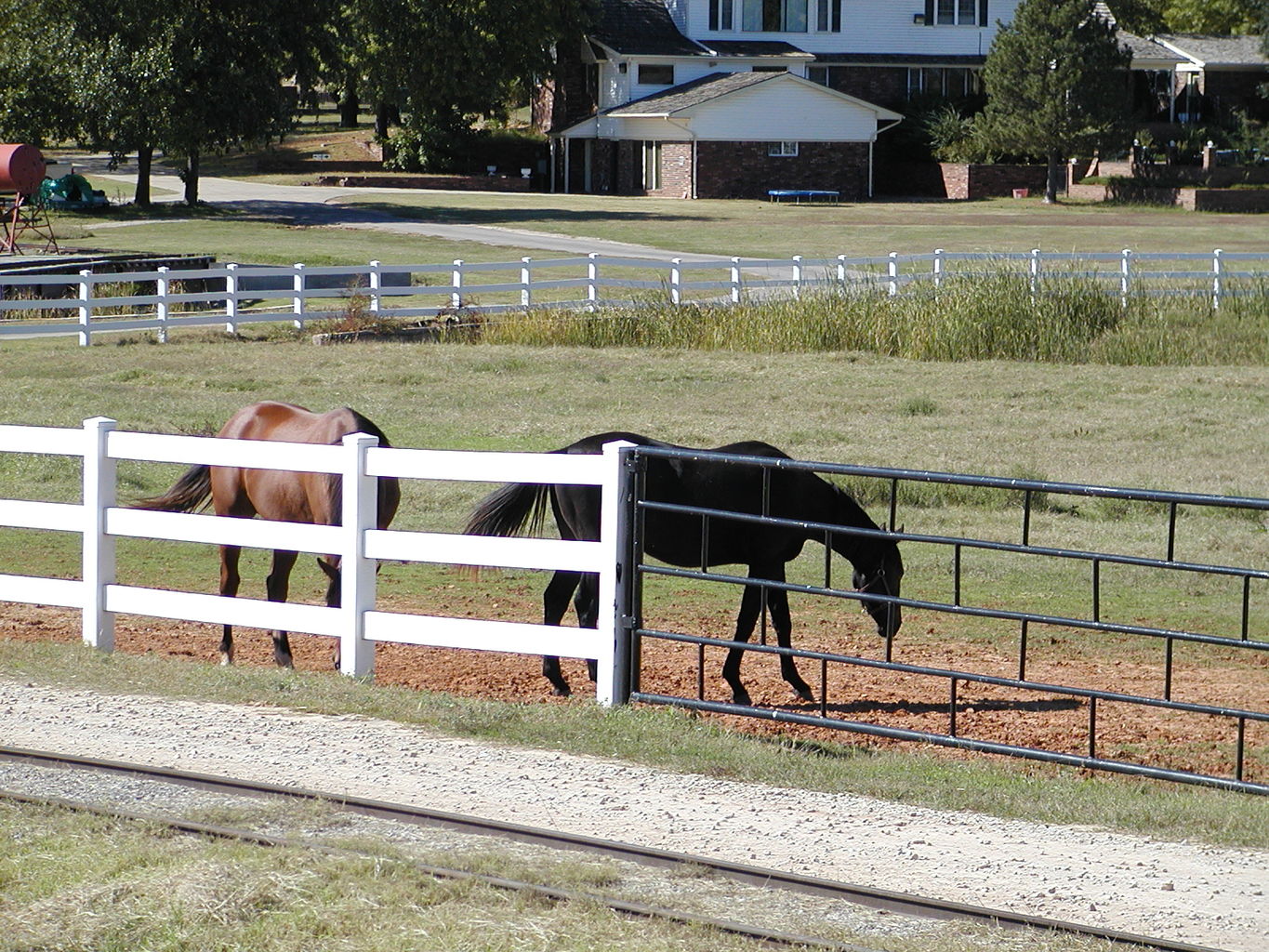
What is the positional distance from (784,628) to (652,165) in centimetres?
6070

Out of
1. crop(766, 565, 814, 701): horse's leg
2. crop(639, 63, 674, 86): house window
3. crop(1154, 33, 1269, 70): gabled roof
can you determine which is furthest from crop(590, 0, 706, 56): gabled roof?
crop(766, 565, 814, 701): horse's leg

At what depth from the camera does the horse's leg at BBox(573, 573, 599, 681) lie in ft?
30.0

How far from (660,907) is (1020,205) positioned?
58457 millimetres

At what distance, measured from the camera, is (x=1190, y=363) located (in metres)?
24.1

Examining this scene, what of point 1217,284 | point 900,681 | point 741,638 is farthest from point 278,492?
point 1217,284

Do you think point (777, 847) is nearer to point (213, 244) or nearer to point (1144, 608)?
point (1144, 608)

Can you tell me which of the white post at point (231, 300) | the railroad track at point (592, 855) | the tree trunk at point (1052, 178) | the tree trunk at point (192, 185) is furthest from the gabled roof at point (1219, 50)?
the railroad track at point (592, 855)

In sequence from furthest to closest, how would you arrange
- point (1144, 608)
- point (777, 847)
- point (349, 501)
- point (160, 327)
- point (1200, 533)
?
point (160, 327) → point (1200, 533) → point (1144, 608) → point (349, 501) → point (777, 847)

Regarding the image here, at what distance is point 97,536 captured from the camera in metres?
9.41

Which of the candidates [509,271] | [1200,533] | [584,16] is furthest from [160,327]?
[584,16]

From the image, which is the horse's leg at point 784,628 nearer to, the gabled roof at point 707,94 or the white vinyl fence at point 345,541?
the white vinyl fence at point 345,541

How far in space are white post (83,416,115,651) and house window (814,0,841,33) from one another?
6478cm

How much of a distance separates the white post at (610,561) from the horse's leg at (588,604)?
43.4 inches

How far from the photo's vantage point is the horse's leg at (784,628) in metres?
9.02
